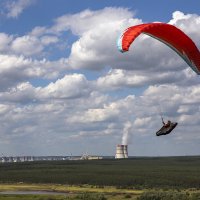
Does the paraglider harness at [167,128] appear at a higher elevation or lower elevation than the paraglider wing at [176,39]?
lower

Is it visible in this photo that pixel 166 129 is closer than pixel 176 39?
No

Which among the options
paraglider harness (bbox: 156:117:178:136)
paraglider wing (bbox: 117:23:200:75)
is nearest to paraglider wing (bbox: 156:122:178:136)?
paraglider harness (bbox: 156:117:178:136)

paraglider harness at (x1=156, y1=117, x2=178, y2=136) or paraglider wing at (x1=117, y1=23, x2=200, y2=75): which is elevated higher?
paraglider wing at (x1=117, y1=23, x2=200, y2=75)

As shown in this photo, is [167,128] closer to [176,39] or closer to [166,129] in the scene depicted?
[166,129]

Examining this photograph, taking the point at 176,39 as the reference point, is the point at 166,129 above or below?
below

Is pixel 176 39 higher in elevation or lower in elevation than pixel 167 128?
higher

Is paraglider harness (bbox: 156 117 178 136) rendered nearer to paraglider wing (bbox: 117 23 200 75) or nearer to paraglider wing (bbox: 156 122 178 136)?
paraglider wing (bbox: 156 122 178 136)

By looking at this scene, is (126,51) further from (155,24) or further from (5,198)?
(5,198)

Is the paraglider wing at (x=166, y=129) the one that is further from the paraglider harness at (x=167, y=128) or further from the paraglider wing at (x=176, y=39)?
the paraglider wing at (x=176, y=39)

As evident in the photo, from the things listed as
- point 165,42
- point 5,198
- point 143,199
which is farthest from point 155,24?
point 5,198

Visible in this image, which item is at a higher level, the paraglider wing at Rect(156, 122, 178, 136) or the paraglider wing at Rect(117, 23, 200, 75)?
the paraglider wing at Rect(117, 23, 200, 75)

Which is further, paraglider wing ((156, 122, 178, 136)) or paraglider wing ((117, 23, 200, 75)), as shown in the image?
paraglider wing ((156, 122, 178, 136))

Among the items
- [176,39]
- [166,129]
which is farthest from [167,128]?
[176,39]

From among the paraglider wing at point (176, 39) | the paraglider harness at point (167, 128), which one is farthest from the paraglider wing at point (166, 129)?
the paraglider wing at point (176, 39)
